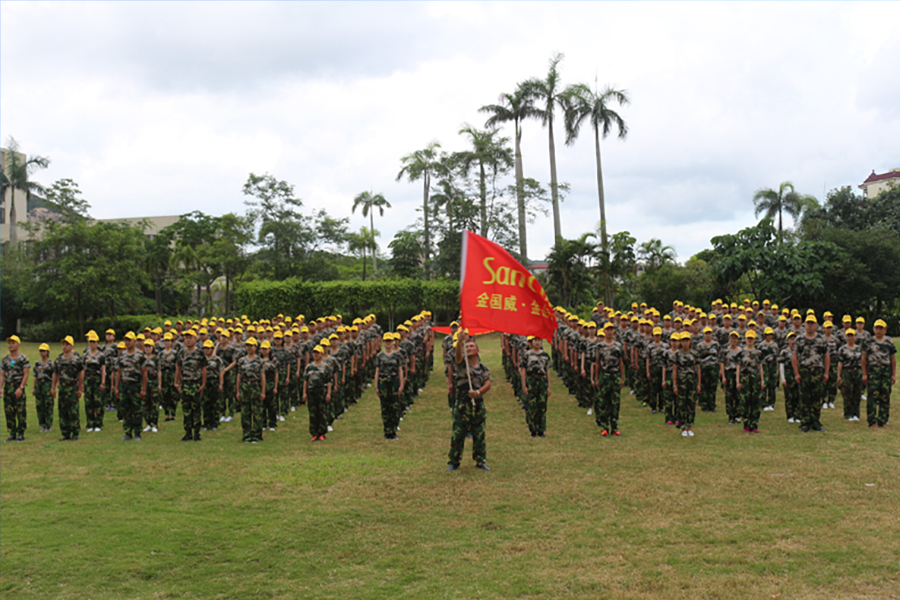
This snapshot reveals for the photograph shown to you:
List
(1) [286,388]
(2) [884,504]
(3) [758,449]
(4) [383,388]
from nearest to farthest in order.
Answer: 1. (2) [884,504]
2. (3) [758,449]
3. (4) [383,388]
4. (1) [286,388]

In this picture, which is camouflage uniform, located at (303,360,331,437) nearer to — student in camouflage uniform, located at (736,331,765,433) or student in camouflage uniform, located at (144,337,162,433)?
student in camouflage uniform, located at (144,337,162,433)

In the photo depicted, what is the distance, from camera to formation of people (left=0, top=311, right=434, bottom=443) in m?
11.2

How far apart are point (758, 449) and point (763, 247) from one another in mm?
21428

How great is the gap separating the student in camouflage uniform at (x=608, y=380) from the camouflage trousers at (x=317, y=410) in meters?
4.83

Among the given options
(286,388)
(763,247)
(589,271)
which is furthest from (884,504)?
(589,271)

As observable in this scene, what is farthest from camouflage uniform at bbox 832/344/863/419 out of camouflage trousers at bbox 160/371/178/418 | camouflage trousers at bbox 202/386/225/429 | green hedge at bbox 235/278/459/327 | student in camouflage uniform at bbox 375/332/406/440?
green hedge at bbox 235/278/459/327

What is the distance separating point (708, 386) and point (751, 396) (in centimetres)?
184

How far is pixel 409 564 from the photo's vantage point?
19.4 ft

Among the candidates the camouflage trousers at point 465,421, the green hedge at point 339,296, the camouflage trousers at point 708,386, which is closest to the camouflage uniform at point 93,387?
the camouflage trousers at point 465,421

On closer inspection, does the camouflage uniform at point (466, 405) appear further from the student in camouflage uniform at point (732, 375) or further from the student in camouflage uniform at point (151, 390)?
the student in camouflage uniform at point (151, 390)

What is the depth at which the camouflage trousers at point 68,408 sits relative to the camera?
37.2ft

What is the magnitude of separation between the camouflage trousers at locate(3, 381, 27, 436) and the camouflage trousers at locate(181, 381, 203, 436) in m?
3.02

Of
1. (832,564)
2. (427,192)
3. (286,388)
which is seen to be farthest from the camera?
(427,192)

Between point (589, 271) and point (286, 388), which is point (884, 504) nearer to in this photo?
point (286, 388)
